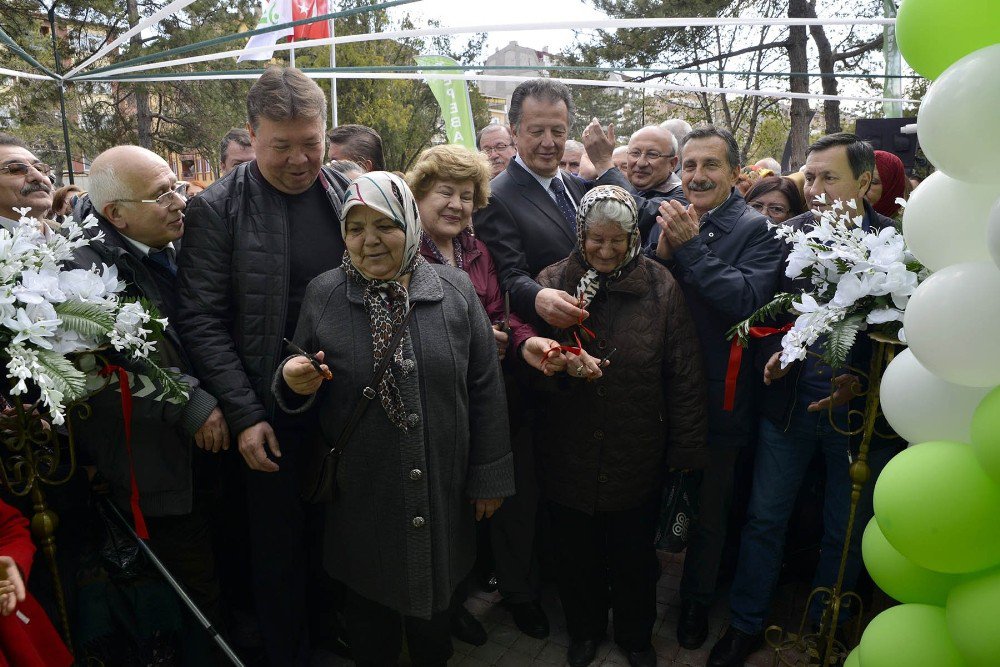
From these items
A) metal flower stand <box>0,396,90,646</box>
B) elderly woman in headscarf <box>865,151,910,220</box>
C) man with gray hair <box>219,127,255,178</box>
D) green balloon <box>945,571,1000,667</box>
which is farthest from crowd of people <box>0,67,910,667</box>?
man with gray hair <box>219,127,255,178</box>

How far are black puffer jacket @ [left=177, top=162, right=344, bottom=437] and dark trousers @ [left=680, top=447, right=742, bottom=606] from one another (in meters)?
1.99

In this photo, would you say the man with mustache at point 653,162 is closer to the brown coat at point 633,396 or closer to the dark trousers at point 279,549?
the brown coat at point 633,396

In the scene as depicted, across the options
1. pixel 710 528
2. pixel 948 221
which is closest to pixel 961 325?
pixel 948 221

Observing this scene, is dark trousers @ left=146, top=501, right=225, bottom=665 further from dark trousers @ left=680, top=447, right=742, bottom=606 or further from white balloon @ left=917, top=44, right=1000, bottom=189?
white balloon @ left=917, top=44, right=1000, bottom=189

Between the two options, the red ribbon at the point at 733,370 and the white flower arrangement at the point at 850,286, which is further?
the red ribbon at the point at 733,370

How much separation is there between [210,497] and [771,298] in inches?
101

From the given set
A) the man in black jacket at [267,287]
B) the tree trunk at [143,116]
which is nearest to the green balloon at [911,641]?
the man in black jacket at [267,287]

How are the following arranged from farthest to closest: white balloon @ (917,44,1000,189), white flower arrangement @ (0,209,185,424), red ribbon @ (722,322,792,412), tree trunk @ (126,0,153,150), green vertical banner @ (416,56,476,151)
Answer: tree trunk @ (126,0,153,150), green vertical banner @ (416,56,476,151), red ribbon @ (722,322,792,412), white flower arrangement @ (0,209,185,424), white balloon @ (917,44,1000,189)

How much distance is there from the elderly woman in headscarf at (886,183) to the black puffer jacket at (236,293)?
3063 millimetres

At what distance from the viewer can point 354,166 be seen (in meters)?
4.01

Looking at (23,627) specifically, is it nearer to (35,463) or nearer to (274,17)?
(35,463)

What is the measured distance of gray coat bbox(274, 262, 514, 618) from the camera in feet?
7.90

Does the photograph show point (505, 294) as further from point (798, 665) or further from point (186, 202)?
point (798, 665)

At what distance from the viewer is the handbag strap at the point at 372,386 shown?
236 cm
